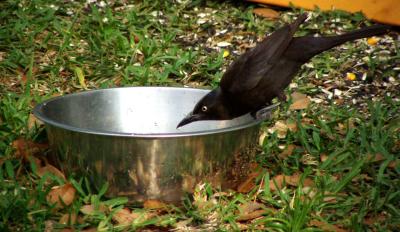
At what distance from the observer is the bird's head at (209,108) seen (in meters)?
5.49

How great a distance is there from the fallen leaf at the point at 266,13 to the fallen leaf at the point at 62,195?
3.71m

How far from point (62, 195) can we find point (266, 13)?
150 inches

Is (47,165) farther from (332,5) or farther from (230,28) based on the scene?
(332,5)

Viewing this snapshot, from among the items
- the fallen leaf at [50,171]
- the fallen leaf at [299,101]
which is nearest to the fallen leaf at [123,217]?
the fallen leaf at [50,171]

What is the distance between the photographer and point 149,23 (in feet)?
24.9

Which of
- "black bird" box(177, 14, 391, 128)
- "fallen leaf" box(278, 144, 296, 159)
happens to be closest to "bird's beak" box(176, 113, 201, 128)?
"black bird" box(177, 14, 391, 128)

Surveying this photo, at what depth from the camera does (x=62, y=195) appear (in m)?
4.66

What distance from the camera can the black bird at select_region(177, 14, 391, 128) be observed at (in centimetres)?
557

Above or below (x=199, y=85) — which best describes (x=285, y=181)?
below

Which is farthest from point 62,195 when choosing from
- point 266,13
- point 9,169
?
point 266,13

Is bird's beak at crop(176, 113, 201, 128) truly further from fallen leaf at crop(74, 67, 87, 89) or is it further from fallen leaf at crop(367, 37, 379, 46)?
fallen leaf at crop(367, 37, 379, 46)

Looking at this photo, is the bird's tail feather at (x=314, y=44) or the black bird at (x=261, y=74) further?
the bird's tail feather at (x=314, y=44)

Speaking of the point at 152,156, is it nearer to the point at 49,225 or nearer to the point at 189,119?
the point at 49,225

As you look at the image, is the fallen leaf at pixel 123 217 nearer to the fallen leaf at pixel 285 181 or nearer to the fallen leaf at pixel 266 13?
the fallen leaf at pixel 285 181
